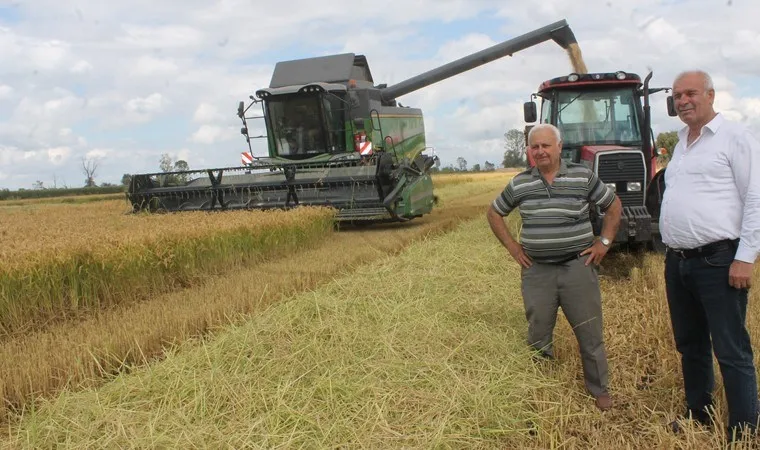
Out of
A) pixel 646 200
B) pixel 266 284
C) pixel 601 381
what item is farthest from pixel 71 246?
pixel 646 200

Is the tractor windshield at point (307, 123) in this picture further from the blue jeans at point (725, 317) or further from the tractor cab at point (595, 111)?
the blue jeans at point (725, 317)

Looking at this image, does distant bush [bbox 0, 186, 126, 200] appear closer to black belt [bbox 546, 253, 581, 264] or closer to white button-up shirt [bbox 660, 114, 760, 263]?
black belt [bbox 546, 253, 581, 264]

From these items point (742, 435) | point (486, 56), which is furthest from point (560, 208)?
point (486, 56)

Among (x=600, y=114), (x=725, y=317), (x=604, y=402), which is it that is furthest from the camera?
(x=600, y=114)

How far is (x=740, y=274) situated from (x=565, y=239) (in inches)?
36.3

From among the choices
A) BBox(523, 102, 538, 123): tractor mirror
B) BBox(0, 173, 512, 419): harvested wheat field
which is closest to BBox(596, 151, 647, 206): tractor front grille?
BBox(523, 102, 538, 123): tractor mirror

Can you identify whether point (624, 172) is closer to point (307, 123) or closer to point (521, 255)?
point (521, 255)

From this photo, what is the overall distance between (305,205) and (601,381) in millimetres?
8028

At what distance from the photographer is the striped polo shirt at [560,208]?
353cm

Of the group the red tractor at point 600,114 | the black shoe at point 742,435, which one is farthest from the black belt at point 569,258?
the red tractor at point 600,114

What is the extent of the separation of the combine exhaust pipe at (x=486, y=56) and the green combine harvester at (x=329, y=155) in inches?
0.9

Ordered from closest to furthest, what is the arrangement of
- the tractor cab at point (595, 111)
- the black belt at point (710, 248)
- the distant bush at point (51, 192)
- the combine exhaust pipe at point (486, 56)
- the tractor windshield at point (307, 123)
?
the black belt at point (710, 248) → the tractor cab at point (595, 111) → the tractor windshield at point (307, 123) → the combine exhaust pipe at point (486, 56) → the distant bush at point (51, 192)

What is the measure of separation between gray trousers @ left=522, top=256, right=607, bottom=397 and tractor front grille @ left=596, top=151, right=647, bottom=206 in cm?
391

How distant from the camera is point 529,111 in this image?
797cm
